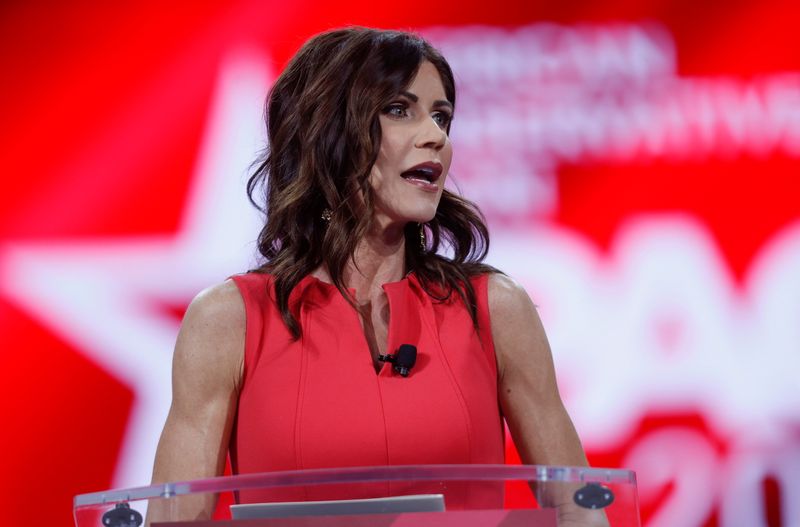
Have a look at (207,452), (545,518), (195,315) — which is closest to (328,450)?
(207,452)

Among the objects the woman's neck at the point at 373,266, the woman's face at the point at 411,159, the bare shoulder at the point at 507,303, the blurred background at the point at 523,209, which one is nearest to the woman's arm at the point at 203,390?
the woman's neck at the point at 373,266

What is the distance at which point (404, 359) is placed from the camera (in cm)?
168

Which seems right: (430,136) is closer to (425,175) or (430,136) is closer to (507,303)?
(425,175)

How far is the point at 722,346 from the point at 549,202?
56 cm

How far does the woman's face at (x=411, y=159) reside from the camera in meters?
1.76

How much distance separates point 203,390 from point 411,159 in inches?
19.8

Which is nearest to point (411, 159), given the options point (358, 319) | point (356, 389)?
point (358, 319)

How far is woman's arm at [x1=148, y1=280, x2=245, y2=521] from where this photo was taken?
167 centimetres

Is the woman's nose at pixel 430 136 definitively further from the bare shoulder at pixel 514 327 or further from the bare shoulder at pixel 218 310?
the bare shoulder at pixel 218 310

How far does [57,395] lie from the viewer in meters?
2.75

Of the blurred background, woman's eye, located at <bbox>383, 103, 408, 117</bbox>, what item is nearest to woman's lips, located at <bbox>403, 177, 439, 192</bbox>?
woman's eye, located at <bbox>383, 103, 408, 117</bbox>

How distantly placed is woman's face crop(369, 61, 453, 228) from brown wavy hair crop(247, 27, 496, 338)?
0.06 ft

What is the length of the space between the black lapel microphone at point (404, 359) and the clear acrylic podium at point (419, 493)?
0.61 metres

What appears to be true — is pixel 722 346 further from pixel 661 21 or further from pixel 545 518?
pixel 545 518
